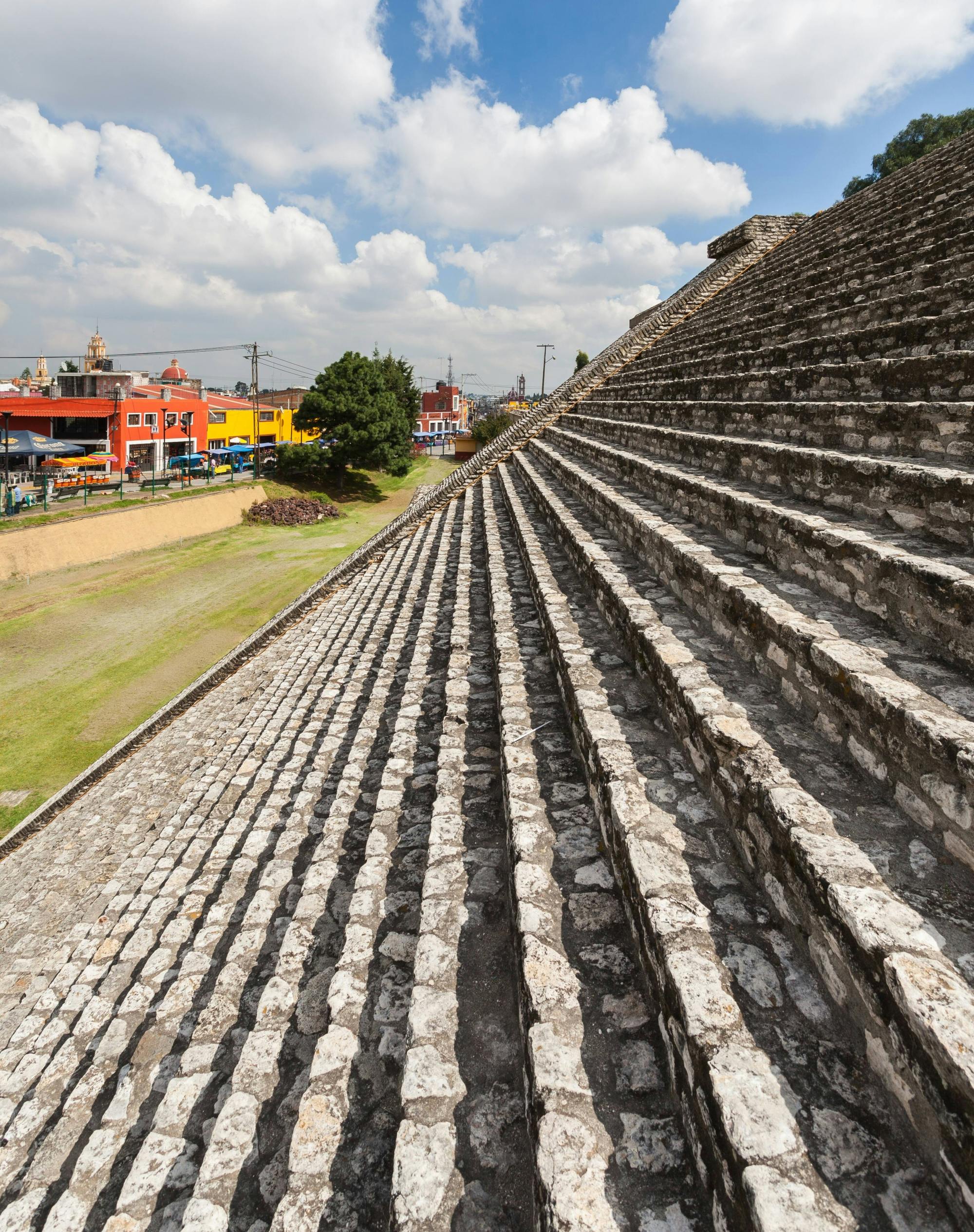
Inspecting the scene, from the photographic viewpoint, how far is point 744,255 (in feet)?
54.0

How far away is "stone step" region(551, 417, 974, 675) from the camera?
221 centimetres

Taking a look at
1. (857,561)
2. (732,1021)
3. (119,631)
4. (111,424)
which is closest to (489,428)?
(111,424)

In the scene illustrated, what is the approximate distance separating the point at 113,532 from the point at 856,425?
2455cm

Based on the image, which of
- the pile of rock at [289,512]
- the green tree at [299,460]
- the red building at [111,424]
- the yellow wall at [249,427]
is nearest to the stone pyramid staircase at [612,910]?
the pile of rock at [289,512]

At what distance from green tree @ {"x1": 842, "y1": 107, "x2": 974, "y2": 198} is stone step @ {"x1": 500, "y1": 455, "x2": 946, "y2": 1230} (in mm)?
34812

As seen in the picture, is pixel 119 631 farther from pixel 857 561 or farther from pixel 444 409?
pixel 444 409

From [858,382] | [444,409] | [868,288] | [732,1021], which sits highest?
[444,409]

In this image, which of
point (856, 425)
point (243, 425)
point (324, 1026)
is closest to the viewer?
point (324, 1026)

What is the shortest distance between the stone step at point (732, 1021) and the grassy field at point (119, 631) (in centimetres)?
936

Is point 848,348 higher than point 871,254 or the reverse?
the reverse

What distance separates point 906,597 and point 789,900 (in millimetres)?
1337

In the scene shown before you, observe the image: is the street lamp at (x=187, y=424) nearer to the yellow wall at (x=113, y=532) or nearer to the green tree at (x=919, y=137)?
the yellow wall at (x=113, y=532)

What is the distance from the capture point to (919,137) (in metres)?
28.9

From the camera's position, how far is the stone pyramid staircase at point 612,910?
4.73ft
